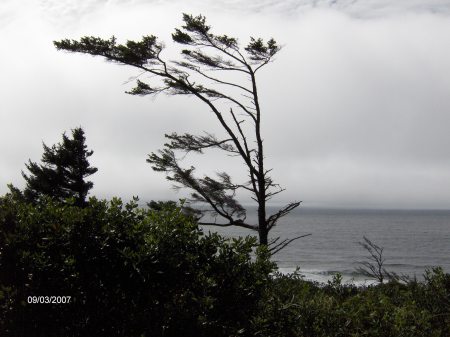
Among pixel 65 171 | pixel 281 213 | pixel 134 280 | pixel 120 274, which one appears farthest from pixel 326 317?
pixel 65 171

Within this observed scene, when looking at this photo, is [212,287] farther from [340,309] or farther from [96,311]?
[340,309]

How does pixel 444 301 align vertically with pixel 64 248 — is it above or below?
below

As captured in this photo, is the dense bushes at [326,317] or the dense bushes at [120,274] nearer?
the dense bushes at [120,274]

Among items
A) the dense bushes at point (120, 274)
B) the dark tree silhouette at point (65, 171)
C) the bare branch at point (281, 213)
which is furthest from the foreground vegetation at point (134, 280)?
the dark tree silhouette at point (65, 171)

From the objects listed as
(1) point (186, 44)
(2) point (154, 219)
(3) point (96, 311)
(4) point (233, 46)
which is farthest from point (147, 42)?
(3) point (96, 311)

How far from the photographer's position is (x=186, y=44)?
1219 cm

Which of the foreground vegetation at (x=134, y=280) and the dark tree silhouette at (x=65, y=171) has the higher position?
the dark tree silhouette at (x=65, y=171)

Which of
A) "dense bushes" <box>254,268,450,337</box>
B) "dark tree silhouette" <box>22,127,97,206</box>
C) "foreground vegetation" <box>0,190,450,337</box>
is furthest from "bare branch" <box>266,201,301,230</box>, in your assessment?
"dark tree silhouette" <box>22,127,97,206</box>

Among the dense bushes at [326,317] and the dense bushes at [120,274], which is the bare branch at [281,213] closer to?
the dense bushes at [326,317]

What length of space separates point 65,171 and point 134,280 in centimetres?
2492

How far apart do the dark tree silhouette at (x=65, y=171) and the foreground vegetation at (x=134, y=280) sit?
2330cm

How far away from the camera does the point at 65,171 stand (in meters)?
27.7

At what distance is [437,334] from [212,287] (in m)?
2.63

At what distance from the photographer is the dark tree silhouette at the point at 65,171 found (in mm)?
27250
